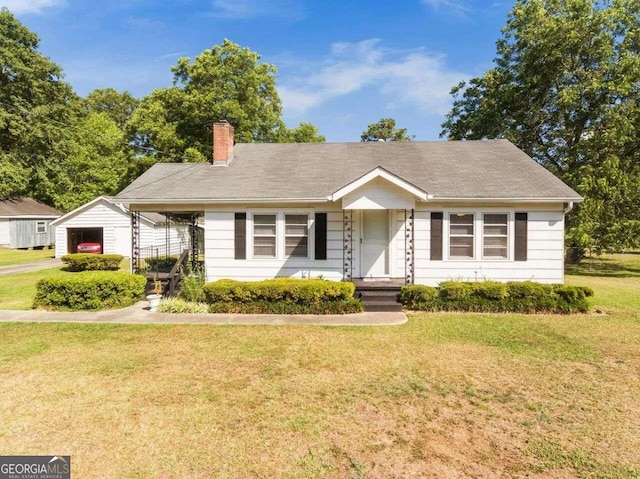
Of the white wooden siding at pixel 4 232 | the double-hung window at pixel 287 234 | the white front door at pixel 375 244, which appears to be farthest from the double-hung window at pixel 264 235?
the white wooden siding at pixel 4 232

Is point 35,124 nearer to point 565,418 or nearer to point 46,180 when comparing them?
point 46,180

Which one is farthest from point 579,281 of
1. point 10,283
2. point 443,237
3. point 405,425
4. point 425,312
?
point 10,283

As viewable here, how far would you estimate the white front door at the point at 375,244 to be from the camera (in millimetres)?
12812

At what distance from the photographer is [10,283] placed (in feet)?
51.1

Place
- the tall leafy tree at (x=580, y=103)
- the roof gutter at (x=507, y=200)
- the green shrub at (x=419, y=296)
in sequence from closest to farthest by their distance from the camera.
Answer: the green shrub at (x=419, y=296) < the roof gutter at (x=507, y=200) < the tall leafy tree at (x=580, y=103)

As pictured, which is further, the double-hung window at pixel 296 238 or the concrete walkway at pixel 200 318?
the double-hung window at pixel 296 238

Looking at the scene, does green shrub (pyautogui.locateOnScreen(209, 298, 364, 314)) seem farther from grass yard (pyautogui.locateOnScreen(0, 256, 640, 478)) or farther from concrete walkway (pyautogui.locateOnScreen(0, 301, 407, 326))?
grass yard (pyautogui.locateOnScreen(0, 256, 640, 478))

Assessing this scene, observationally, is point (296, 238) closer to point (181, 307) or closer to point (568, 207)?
point (181, 307)

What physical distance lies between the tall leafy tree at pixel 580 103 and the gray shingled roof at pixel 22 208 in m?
38.5

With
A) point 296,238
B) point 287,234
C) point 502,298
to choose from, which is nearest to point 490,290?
point 502,298

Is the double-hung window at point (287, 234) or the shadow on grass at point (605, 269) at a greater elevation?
the double-hung window at point (287, 234)

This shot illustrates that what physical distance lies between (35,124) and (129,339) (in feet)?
128

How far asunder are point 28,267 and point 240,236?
55.2 ft

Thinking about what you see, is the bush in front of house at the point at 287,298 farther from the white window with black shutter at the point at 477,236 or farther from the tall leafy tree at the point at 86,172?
the tall leafy tree at the point at 86,172
